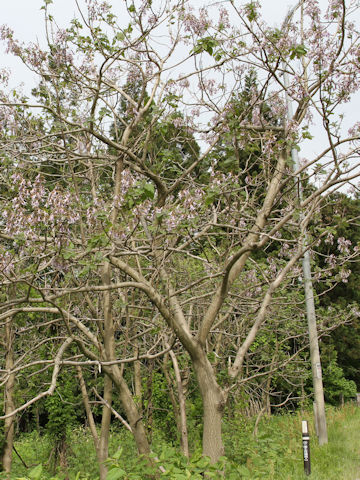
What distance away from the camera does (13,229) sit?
12.8 feet

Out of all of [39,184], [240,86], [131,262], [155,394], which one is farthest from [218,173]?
[155,394]

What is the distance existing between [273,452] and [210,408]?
140cm

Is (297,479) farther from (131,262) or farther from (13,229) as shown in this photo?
(13,229)

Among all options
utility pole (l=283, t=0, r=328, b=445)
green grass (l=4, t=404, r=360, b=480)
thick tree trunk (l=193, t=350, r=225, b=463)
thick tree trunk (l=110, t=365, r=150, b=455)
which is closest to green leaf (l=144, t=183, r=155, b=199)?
thick tree trunk (l=193, t=350, r=225, b=463)

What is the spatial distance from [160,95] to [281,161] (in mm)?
1674

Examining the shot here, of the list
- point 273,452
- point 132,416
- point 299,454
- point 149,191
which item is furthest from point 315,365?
point 149,191

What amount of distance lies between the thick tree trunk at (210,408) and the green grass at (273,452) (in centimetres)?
41

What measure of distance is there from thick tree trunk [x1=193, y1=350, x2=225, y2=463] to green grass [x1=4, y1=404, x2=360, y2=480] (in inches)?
16.3

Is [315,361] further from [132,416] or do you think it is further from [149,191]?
[149,191]

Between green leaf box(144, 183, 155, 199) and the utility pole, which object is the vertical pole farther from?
green leaf box(144, 183, 155, 199)

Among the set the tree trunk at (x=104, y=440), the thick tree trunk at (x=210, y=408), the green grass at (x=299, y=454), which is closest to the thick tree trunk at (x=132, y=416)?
the tree trunk at (x=104, y=440)

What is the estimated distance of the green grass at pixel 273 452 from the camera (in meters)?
5.48

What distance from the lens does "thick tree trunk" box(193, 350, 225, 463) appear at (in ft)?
15.9

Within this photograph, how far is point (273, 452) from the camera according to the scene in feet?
18.7
